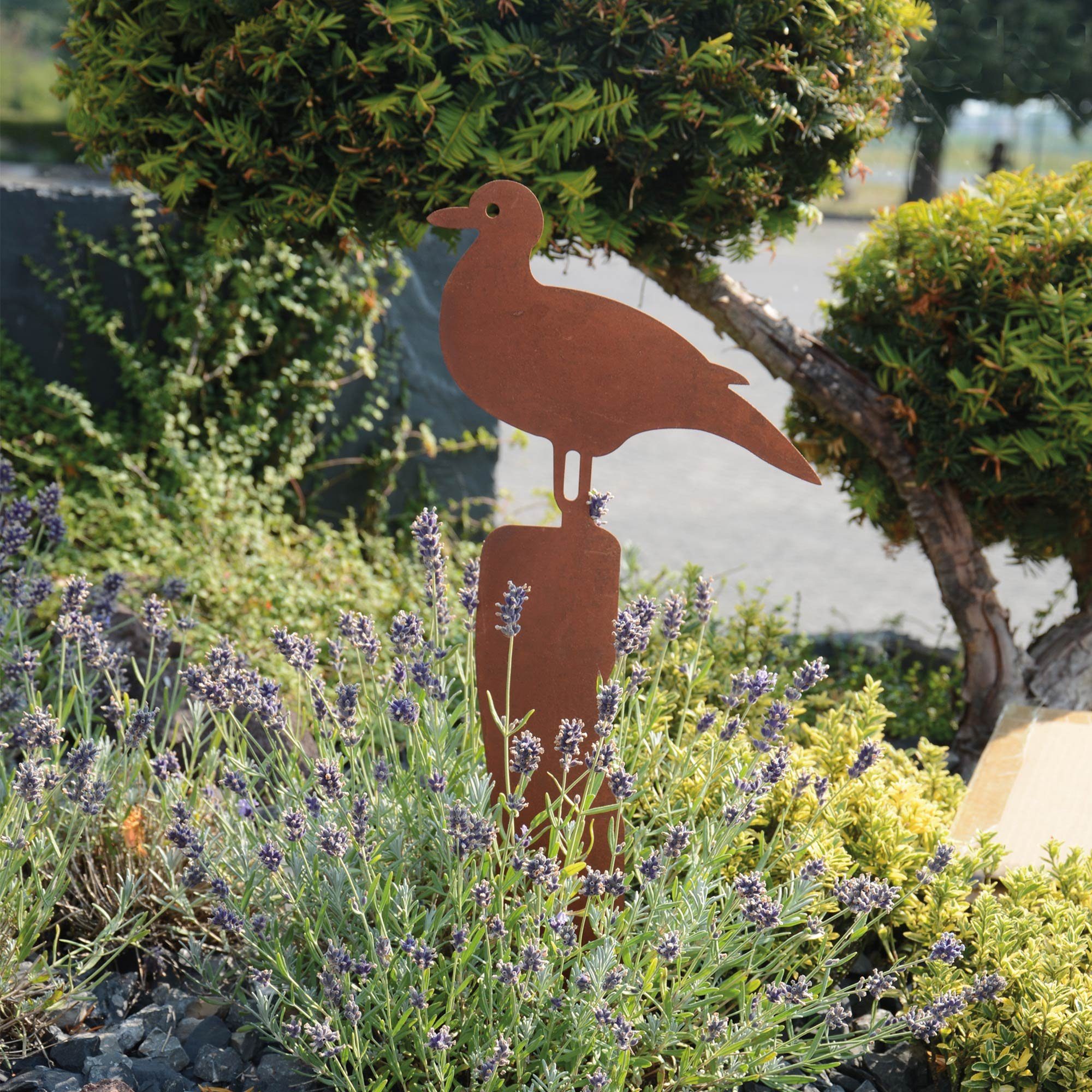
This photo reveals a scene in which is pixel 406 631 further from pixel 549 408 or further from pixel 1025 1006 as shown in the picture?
pixel 1025 1006

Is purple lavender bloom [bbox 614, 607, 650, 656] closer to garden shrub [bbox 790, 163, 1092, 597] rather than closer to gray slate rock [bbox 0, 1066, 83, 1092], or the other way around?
gray slate rock [bbox 0, 1066, 83, 1092]

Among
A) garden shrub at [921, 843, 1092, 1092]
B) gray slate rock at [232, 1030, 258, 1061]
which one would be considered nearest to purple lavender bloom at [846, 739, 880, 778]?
garden shrub at [921, 843, 1092, 1092]

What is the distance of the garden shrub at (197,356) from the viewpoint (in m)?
5.16

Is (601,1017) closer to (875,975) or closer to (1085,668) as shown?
(875,975)

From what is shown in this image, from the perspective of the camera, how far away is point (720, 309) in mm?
3795

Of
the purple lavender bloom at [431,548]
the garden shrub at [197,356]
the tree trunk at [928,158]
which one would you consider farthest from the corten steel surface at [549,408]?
the garden shrub at [197,356]

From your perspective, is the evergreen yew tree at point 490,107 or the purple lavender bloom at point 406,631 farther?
the evergreen yew tree at point 490,107

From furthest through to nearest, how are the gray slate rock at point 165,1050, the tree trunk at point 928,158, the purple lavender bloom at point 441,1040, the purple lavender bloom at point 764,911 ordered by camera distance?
1. the tree trunk at point 928,158
2. the gray slate rock at point 165,1050
3. the purple lavender bloom at point 764,911
4. the purple lavender bloom at point 441,1040

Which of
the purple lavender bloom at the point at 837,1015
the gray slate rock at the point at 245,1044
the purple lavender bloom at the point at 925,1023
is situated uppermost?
the purple lavender bloom at the point at 925,1023

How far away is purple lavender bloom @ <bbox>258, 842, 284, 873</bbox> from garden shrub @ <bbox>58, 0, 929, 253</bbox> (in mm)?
1773

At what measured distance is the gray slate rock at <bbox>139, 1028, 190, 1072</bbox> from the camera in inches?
87.4

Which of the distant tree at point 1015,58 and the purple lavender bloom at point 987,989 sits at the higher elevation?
the distant tree at point 1015,58

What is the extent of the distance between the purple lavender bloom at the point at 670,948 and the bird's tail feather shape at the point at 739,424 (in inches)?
35.4

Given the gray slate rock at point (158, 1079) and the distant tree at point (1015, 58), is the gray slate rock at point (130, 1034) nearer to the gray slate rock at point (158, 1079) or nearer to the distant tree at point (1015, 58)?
the gray slate rock at point (158, 1079)
